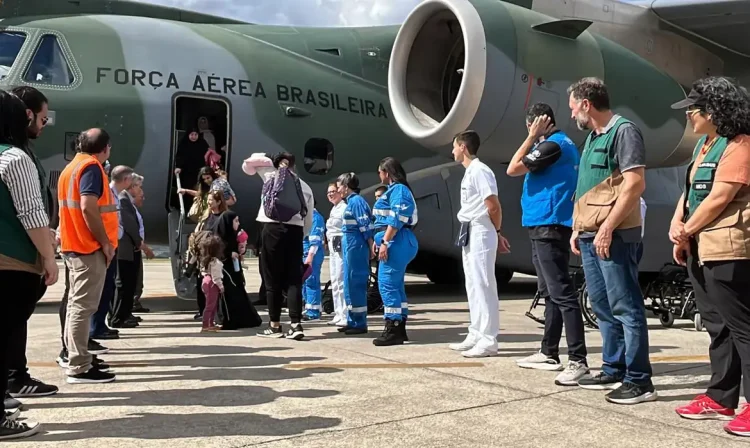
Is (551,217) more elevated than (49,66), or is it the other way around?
(49,66)

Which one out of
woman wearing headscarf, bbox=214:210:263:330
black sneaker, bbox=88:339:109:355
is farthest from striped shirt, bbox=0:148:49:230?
woman wearing headscarf, bbox=214:210:263:330

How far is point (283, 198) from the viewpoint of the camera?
19.2 ft

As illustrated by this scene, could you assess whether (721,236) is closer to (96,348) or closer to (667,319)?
(667,319)

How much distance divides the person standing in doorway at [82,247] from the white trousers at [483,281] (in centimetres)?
252

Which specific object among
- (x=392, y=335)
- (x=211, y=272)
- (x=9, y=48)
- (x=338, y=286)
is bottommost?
(x=392, y=335)

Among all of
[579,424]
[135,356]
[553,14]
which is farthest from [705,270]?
[553,14]

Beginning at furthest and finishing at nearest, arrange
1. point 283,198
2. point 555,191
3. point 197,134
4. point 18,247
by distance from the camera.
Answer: point 197,134 → point 283,198 → point 555,191 → point 18,247

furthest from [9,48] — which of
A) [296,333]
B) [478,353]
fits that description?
[478,353]

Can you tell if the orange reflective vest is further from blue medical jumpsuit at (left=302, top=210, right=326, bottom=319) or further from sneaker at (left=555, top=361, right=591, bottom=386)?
blue medical jumpsuit at (left=302, top=210, right=326, bottom=319)

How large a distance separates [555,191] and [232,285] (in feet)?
10.6

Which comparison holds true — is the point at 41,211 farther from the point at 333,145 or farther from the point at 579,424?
the point at 333,145

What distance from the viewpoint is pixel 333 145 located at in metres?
9.35

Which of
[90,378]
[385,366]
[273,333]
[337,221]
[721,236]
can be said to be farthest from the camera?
[337,221]

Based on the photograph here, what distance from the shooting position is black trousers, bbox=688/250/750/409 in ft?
10.8
